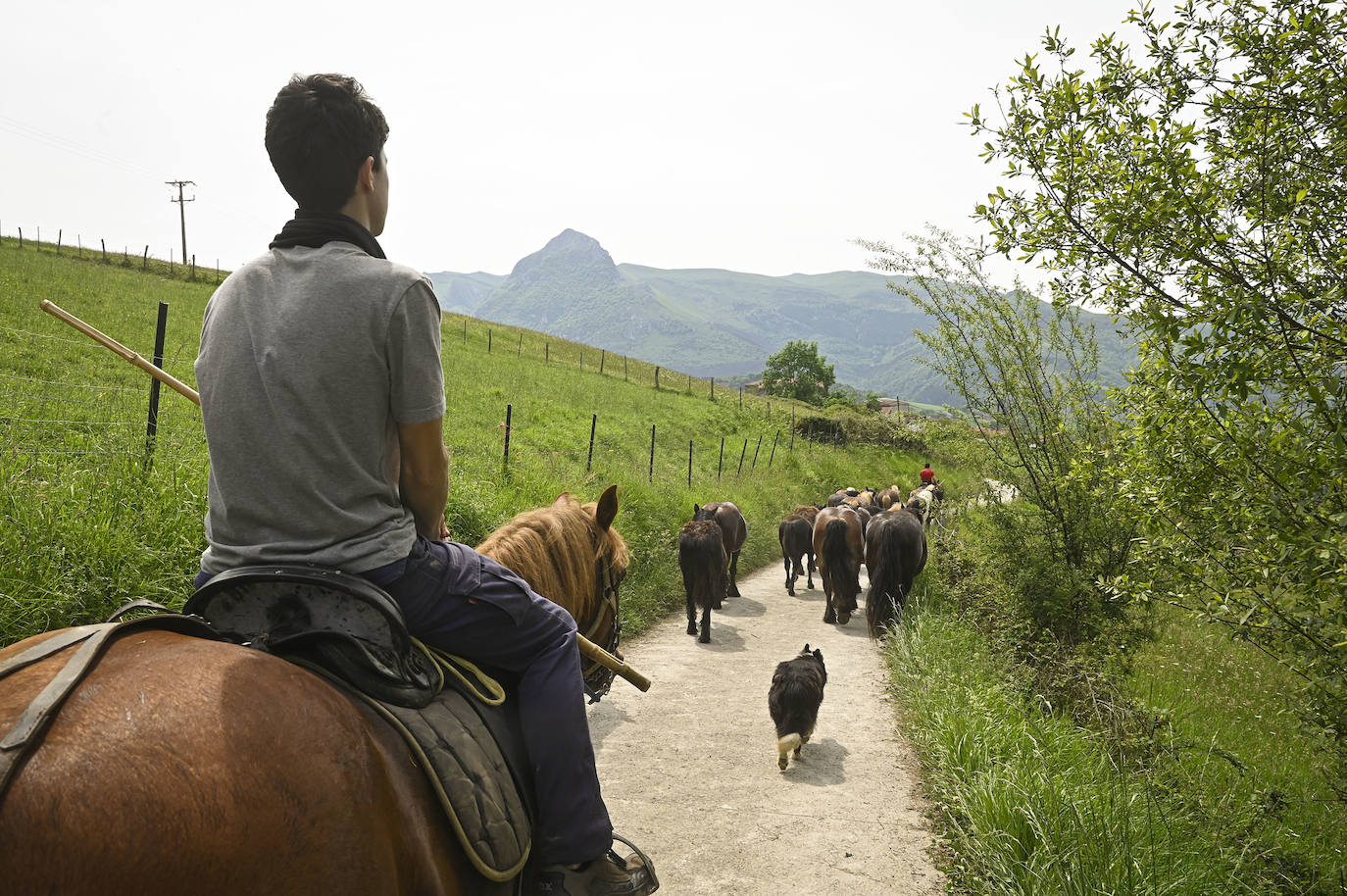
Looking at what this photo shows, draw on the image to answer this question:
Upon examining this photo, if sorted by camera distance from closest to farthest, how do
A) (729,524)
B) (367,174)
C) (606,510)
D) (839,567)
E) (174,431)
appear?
(367,174) → (606,510) → (174,431) → (839,567) → (729,524)

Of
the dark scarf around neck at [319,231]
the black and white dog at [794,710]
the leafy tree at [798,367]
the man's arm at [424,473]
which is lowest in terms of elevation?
the black and white dog at [794,710]

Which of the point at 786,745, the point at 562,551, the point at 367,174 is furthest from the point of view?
the point at 786,745

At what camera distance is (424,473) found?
6.47 feet

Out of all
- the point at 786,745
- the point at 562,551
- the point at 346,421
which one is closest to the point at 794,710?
the point at 786,745

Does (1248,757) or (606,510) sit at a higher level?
(606,510)

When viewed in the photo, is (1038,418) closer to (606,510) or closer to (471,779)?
(606,510)

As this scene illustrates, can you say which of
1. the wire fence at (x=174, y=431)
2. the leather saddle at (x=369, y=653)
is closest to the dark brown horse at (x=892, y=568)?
the wire fence at (x=174, y=431)

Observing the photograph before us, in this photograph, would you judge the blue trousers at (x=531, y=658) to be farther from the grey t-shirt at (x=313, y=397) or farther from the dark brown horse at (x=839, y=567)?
the dark brown horse at (x=839, y=567)

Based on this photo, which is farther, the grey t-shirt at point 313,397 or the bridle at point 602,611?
the bridle at point 602,611

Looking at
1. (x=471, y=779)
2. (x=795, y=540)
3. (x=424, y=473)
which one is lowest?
(x=795, y=540)

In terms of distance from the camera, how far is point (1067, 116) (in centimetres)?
484

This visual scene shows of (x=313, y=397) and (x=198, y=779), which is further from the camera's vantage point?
(x=313, y=397)

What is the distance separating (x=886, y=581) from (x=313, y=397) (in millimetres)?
9060

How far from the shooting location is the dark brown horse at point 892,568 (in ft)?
31.9
